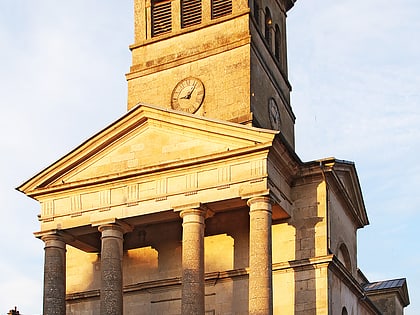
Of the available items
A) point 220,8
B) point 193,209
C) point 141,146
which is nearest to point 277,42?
point 220,8

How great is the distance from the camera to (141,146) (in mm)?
31250

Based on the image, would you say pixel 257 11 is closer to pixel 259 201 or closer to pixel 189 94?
pixel 189 94

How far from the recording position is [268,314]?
1062 inches

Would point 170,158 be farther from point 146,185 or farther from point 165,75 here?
point 165,75

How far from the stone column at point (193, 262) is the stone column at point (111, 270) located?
2581 millimetres

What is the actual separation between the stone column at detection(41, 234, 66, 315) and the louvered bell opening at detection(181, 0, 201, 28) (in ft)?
36.5

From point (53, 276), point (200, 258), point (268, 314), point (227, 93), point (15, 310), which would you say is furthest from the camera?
point (15, 310)

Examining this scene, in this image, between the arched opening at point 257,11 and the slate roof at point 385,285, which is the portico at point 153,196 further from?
the slate roof at point 385,285

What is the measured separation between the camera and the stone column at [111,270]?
96.8 feet

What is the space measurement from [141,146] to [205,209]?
3546mm

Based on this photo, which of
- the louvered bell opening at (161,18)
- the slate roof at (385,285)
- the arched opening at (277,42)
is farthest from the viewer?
the slate roof at (385,285)

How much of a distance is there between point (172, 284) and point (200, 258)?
3.68 metres

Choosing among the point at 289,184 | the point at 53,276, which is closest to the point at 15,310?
the point at 53,276

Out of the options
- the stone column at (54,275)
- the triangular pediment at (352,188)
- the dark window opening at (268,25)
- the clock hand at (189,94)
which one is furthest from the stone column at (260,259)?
the dark window opening at (268,25)
